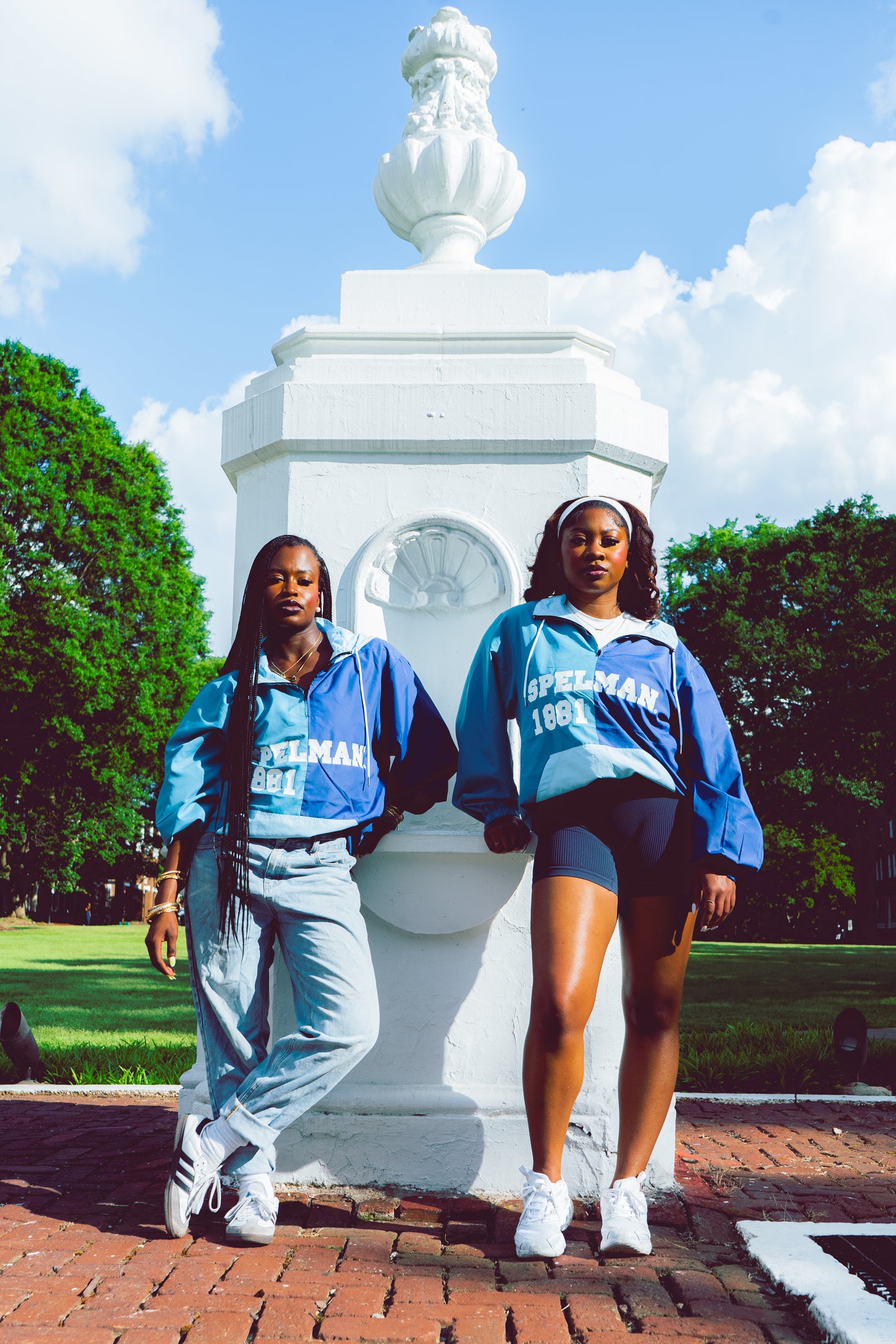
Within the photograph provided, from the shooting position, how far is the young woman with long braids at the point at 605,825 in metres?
2.93

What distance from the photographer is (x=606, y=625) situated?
3.30 m

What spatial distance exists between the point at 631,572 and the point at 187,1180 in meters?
2.12

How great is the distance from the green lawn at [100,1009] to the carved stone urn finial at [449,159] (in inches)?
175

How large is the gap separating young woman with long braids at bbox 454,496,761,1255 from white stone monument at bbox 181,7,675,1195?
47 cm

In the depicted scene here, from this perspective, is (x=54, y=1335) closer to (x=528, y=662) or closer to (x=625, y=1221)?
(x=625, y=1221)

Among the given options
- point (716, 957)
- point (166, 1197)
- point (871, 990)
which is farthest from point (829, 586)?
point (166, 1197)

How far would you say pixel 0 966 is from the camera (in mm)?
13648

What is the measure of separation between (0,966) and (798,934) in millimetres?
27055

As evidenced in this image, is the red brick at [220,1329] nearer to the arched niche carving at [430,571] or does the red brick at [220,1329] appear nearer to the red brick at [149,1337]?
the red brick at [149,1337]

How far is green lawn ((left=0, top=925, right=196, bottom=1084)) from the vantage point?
6250 millimetres

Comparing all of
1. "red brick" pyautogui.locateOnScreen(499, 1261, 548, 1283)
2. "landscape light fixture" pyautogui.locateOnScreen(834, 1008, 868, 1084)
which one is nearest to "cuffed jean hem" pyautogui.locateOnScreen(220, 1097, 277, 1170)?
"red brick" pyautogui.locateOnScreen(499, 1261, 548, 1283)

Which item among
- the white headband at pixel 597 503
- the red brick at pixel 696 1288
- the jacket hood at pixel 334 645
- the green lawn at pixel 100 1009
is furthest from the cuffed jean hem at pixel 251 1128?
the green lawn at pixel 100 1009

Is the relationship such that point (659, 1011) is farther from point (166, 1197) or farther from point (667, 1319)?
point (166, 1197)

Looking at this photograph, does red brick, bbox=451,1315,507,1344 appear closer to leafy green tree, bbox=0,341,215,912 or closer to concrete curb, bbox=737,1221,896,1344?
concrete curb, bbox=737,1221,896,1344
